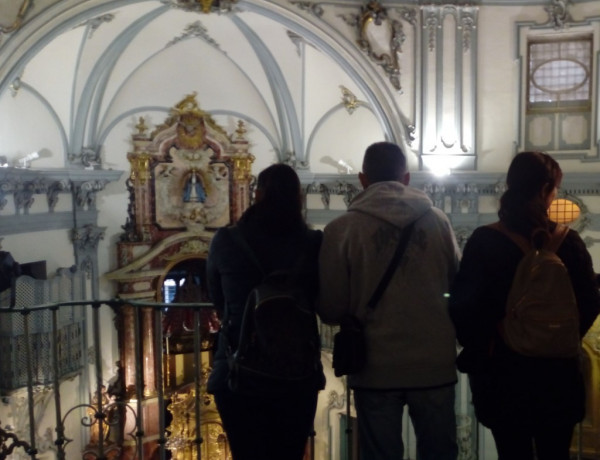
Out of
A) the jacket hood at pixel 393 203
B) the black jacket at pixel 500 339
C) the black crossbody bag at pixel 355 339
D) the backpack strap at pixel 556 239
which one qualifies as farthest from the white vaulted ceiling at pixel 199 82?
the backpack strap at pixel 556 239

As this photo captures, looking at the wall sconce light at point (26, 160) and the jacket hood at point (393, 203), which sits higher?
the wall sconce light at point (26, 160)

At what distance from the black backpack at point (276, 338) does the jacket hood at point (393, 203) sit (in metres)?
0.35

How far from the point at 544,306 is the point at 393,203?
701mm

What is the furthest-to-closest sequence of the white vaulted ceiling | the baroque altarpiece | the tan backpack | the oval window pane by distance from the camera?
the baroque altarpiece → the white vaulted ceiling → the oval window pane → the tan backpack

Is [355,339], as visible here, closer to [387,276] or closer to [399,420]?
[387,276]

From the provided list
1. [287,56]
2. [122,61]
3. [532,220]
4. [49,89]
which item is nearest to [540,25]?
[287,56]

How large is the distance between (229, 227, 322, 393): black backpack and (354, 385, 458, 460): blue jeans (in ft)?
1.02

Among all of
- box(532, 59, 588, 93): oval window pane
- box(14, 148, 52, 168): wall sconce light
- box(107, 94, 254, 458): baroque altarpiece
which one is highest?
box(532, 59, 588, 93): oval window pane

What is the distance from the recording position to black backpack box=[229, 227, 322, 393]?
8.67 feet

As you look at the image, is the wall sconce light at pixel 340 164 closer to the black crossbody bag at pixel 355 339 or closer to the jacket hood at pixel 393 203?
the jacket hood at pixel 393 203

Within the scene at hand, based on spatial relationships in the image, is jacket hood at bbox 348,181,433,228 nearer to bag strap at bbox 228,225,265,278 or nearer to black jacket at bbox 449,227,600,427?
black jacket at bbox 449,227,600,427

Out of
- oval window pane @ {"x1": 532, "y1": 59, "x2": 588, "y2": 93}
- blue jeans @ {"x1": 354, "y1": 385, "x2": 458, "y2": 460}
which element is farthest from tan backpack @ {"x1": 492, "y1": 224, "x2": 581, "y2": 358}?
oval window pane @ {"x1": 532, "y1": 59, "x2": 588, "y2": 93}

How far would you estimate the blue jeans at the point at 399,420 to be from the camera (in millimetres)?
2830

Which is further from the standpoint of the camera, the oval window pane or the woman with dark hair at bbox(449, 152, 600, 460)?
the oval window pane
